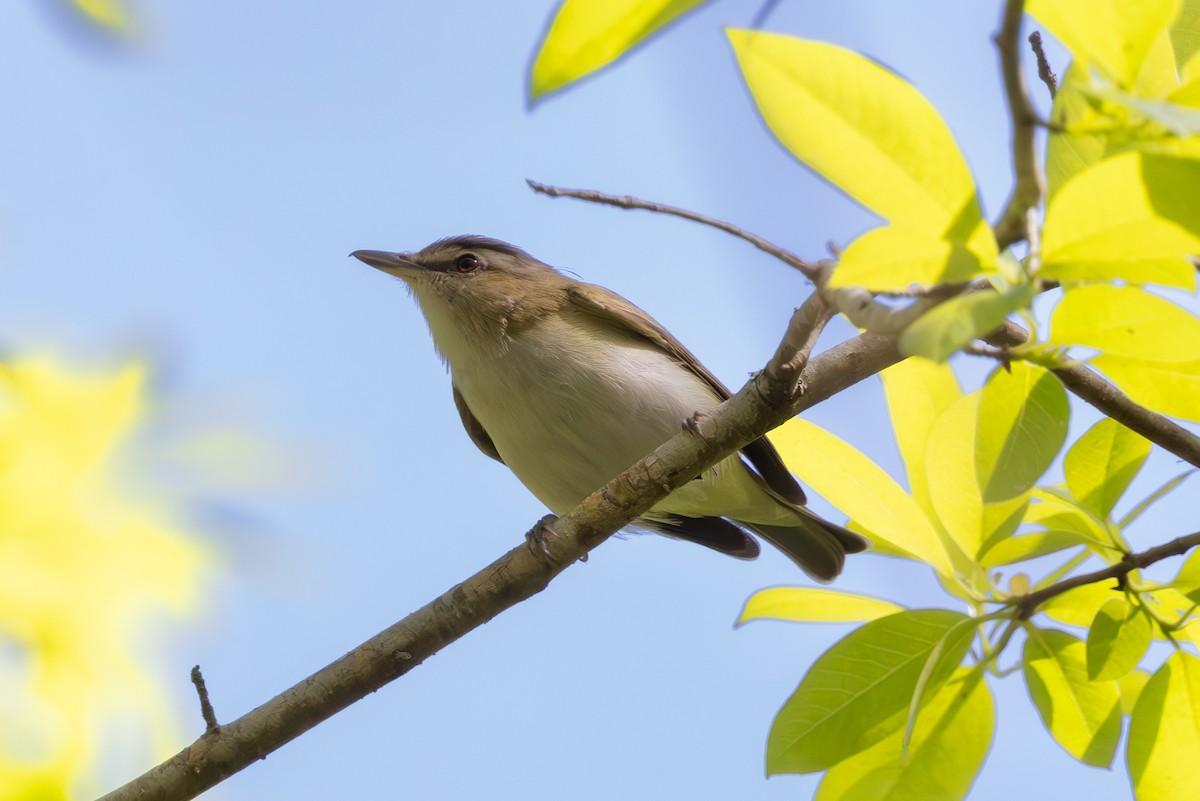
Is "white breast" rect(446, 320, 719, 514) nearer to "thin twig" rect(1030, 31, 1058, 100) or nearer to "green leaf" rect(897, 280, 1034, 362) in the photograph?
"thin twig" rect(1030, 31, 1058, 100)

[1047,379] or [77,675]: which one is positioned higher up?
[77,675]

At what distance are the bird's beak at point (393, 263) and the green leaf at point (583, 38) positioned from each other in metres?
4.21

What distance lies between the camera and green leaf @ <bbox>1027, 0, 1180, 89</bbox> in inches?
44.0

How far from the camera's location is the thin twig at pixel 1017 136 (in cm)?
112

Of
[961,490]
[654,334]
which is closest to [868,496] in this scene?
[961,490]

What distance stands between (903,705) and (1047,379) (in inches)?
26.7

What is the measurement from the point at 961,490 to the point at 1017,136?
3.52 feet

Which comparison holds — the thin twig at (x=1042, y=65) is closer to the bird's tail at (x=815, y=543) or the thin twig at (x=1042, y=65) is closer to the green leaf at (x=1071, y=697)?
the green leaf at (x=1071, y=697)

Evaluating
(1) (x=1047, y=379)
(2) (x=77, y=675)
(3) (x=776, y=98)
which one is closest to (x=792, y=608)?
(1) (x=1047, y=379)

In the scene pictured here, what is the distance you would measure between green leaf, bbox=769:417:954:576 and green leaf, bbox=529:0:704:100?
4.68 ft

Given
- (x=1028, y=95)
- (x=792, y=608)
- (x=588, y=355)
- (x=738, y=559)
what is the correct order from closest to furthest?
(x=1028, y=95)
(x=792, y=608)
(x=588, y=355)
(x=738, y=559)

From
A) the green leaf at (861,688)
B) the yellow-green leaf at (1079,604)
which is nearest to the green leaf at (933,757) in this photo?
the green leaf at (861,688)

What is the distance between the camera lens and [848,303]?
165 centimetres

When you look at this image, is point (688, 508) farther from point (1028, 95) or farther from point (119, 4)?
point (1028, 95)
